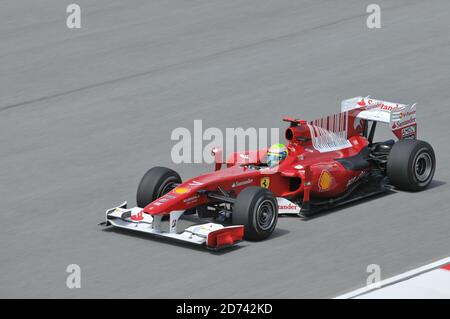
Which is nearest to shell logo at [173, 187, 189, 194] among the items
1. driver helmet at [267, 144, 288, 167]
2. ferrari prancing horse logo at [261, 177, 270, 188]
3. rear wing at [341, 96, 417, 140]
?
ferrari prancing horse logo at [261, 177, 270, 188]

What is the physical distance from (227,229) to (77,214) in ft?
8.62

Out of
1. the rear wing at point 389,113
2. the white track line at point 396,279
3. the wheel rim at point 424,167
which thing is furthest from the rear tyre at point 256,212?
the rear wing at point 389,113

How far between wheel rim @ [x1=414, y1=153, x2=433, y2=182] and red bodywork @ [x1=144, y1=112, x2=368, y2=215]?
0.78 m

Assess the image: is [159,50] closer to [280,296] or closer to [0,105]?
[0,105]

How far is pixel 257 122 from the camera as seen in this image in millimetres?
18953

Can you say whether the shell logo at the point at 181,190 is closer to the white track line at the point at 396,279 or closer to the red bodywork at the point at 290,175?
the red bodywork at the point at 290,175

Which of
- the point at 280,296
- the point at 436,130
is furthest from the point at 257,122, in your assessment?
the point at 280,296

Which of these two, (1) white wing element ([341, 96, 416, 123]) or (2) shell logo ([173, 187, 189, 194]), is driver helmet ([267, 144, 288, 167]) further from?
(1) white wing element ([341, 96, 416, 123])

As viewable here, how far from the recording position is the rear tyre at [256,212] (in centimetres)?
1329

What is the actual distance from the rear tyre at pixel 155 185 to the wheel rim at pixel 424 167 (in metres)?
3.43

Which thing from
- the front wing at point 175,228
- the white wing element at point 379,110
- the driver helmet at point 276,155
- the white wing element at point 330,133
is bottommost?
the front wing at point 175,228

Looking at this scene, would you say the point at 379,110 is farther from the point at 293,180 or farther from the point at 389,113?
the point at 293,180

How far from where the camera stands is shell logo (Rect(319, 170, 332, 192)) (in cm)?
1458
